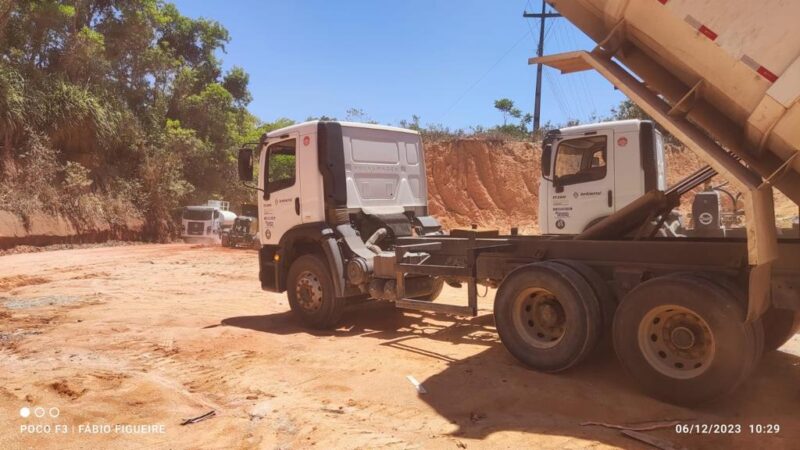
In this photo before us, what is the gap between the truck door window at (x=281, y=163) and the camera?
7.96 meters

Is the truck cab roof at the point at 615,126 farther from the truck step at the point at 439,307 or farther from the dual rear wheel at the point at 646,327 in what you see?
the dual rear wheel at the point at 646,327

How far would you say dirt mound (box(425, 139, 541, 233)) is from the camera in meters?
27.7

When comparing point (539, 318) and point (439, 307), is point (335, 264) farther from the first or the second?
point (539, 318)

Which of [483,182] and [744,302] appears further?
[483,182]

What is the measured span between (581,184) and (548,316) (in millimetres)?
4375

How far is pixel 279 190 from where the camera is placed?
26.7 feet

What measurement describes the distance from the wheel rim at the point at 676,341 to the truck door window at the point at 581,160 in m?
4.76

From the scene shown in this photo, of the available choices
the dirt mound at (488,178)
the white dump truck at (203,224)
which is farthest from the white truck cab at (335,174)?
the white dump truck at (203,224)

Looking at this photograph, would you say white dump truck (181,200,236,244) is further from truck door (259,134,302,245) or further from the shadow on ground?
the shadow on ground

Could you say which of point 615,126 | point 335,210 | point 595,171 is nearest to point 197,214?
point 335,210

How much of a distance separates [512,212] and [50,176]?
21081 mm

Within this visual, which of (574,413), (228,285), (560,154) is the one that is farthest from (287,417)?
(228,285)

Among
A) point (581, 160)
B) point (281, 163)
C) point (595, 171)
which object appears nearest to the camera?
point (281, 163)

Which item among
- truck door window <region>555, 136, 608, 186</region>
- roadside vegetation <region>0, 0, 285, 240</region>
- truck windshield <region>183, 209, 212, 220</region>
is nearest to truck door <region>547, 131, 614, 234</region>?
truck door window <region>555, 136, 608, 186</region>
